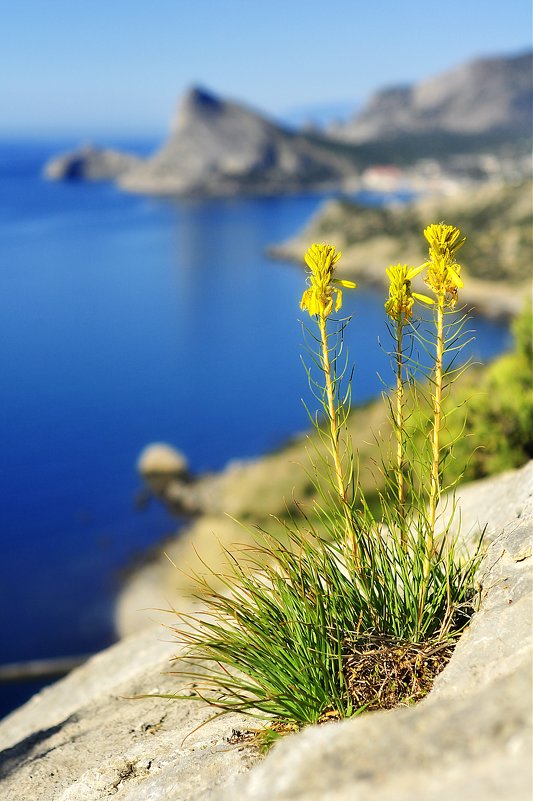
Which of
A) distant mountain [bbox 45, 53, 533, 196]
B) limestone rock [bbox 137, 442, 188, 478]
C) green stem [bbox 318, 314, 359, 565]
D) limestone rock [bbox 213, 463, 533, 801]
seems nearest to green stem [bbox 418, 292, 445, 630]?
green stem [bbox 318, 314, 359, 565]

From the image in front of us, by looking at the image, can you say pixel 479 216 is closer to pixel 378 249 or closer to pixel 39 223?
pixel 378 249

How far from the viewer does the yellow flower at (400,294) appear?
318 centimetres

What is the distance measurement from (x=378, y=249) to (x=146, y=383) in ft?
140

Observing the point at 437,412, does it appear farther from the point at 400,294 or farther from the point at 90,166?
the point at 90,166

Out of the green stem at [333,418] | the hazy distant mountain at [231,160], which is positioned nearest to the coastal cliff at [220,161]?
the hazy distant mountain at [231,160]

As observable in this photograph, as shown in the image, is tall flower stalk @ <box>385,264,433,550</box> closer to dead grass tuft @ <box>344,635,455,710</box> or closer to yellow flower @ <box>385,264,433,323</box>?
yellow flower @ <box>385,264,433,323</box>

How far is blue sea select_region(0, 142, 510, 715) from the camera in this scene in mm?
29609

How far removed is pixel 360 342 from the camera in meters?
57.2

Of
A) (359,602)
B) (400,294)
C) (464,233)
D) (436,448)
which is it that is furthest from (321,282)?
(464,233)

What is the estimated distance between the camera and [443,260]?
311cm

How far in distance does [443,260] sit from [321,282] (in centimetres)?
52

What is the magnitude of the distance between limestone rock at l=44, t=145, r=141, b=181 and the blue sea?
8743cm

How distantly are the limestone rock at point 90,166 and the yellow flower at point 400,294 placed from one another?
198 m

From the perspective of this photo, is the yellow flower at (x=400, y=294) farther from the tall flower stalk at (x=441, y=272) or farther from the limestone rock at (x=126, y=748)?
the limestone rock at (x=126, y=748)
